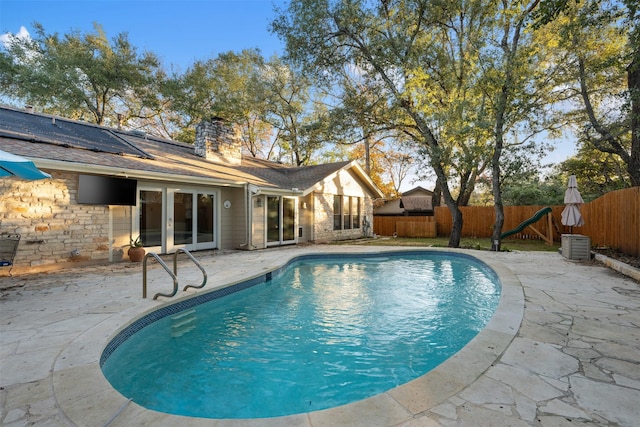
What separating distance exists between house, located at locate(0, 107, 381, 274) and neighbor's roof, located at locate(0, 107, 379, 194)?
31 mm

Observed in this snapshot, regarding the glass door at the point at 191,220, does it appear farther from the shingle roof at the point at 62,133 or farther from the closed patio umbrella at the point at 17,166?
the closed patio umbrella at the point at 17,166

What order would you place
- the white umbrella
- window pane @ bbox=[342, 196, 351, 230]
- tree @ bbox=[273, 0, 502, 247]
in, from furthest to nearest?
window pane @ bbox=[342, 196, 351, 230] < tree @ bbox=[273, 0, 502, 247] < the white umbrella

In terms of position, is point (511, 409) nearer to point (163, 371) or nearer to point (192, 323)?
point (163, 371)

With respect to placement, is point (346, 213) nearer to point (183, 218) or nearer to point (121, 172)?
point (183, 218)

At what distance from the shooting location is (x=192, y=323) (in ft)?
15.8

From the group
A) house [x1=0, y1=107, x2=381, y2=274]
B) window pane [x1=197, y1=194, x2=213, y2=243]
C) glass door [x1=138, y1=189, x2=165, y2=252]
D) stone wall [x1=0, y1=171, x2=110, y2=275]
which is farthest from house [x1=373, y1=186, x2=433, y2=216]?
stone wall [x1=0, y1=171, x2=110, y2=275]

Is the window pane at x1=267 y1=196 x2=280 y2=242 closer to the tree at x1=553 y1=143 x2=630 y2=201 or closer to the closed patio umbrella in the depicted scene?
the closed patio umbrella

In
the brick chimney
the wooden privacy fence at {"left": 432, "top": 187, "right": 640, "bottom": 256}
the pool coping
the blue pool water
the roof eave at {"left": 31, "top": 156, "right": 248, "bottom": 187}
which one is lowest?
the blue pool water

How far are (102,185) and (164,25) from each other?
431 inches

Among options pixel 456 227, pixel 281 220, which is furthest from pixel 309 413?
pixel 456 227

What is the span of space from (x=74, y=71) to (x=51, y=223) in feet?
49.3

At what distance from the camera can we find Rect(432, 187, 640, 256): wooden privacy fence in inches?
321

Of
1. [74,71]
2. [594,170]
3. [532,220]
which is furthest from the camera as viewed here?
[594,170]

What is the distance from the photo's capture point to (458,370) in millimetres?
2697
